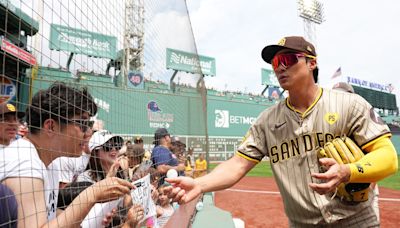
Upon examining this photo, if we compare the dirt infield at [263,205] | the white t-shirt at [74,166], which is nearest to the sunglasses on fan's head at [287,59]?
the white t-shirt at [74,166]

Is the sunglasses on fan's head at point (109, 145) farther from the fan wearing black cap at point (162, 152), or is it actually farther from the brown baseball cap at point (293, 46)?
the brown baseball cap at point (293, 46)

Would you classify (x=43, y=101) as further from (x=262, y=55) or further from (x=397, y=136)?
(x=397, y=136)

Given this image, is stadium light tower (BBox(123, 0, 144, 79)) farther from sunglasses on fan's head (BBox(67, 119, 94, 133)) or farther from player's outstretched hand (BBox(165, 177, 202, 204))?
player's outstretched hand (BBox(165, 177, 202, 204))

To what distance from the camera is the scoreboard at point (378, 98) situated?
111 ft

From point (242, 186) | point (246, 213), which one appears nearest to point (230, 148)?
point (242, 186)

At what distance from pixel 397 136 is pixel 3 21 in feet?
126

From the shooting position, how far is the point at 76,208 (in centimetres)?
126

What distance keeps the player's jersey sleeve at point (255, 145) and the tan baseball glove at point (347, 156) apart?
40cm

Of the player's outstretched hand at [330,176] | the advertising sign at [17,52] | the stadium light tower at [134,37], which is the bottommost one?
the player's outstretched hand at [330,176]

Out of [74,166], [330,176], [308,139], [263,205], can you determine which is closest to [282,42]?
[308,139]

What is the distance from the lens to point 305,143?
1.62 metres

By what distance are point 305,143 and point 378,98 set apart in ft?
128

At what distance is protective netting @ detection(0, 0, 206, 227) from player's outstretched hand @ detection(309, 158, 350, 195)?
2.78 ft

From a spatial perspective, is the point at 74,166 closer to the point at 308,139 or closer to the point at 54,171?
the point at 54,171
